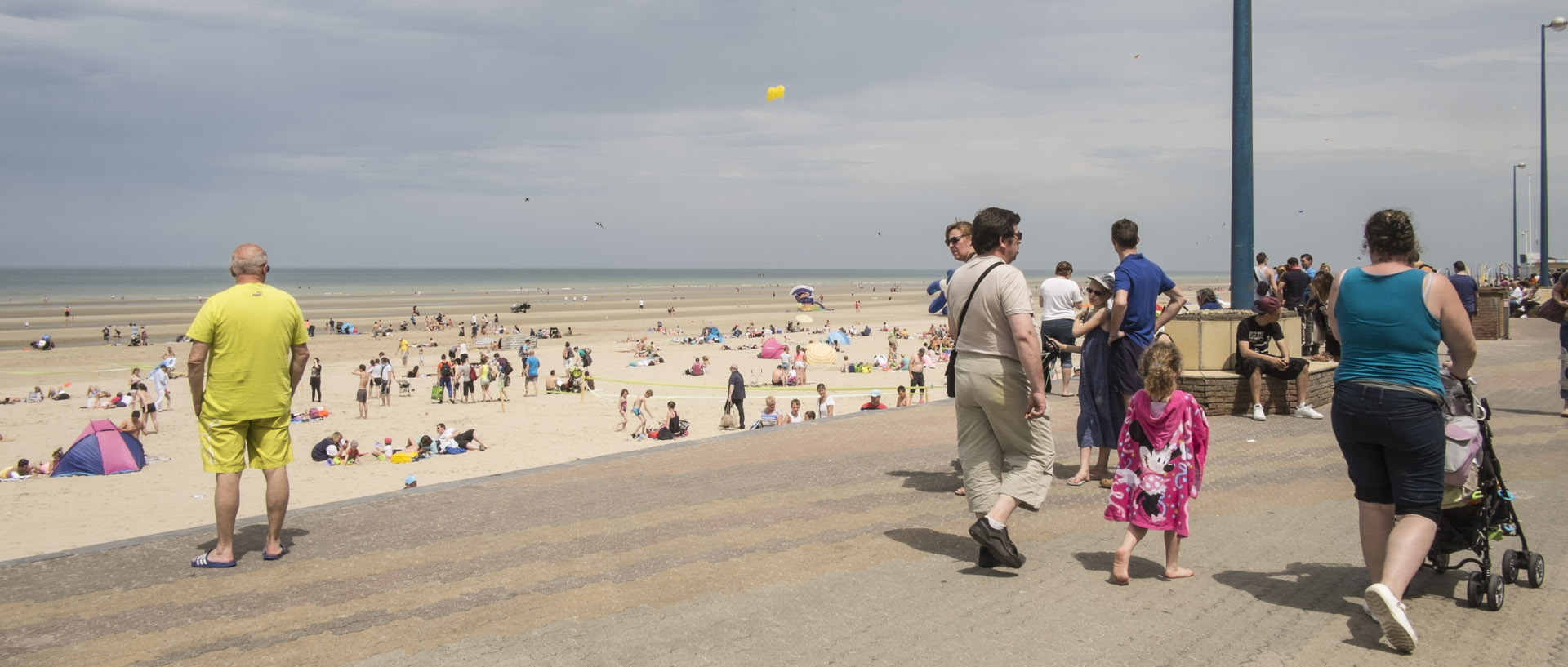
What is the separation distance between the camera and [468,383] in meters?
21.5

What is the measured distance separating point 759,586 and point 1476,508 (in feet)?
9.67

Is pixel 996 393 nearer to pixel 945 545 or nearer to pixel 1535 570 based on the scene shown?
pixel 945 545

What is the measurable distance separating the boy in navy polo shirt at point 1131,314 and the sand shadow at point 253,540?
4.76 m

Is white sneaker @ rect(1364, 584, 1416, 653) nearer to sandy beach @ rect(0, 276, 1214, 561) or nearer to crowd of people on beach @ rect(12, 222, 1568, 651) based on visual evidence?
crowd of people on beach @ rect(12, 222, 1568, 651)

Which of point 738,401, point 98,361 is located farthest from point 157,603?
point 98,361

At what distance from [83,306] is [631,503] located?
73.5 m

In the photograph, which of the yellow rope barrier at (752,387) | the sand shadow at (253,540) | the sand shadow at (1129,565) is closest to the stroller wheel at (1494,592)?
the sand shadow at (1129,565)

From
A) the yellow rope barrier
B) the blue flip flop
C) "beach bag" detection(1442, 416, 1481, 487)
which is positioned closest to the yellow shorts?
the blue flip flop

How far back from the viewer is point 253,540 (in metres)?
5.45

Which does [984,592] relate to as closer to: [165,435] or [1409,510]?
[1409,510]

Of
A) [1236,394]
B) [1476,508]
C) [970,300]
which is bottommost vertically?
[1236,394]

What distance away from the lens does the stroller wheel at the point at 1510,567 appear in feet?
13.1

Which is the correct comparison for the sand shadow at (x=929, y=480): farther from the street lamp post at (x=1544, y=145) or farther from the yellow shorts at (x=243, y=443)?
the street lamp post at (x=1544, y=145)

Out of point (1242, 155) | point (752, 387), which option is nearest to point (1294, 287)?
point (1242, 155)
